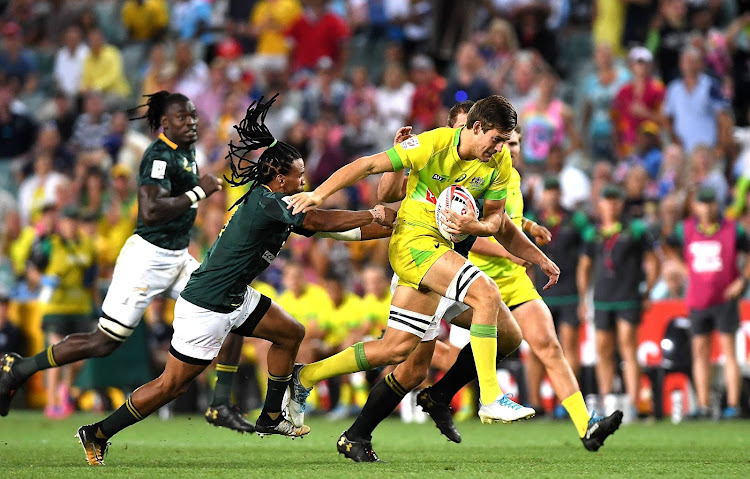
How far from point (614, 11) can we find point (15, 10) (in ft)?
36.8

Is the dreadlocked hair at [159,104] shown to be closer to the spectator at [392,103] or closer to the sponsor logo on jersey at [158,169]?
the sponsor logo on jersey at [158,169]

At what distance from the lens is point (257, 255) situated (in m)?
7.74

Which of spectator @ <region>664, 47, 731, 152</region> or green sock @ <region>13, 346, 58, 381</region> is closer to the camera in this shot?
green sock @ <region>13, 346, 58, 381</region>

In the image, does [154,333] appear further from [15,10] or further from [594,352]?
[15,10]

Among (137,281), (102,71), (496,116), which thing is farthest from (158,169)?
(102,71)

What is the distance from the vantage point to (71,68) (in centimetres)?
1956

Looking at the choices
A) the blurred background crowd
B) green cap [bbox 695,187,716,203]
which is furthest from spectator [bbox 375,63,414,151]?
green cap [bbox 695,187,716,203]

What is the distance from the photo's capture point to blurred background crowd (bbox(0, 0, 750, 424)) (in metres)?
14.2

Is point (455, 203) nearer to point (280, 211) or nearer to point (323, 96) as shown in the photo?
point (280, 211)

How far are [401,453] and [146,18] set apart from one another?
13.6 meters

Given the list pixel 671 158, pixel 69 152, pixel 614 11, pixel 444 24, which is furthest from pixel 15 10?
pixel 671 158

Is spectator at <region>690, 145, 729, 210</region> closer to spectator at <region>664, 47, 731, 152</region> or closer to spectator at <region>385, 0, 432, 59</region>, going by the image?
spectator at <region>664, 47, 731, 152</region>

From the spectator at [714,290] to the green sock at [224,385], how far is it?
18.6 ft

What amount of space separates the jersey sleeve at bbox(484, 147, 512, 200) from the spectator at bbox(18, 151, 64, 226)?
34.7 feet
